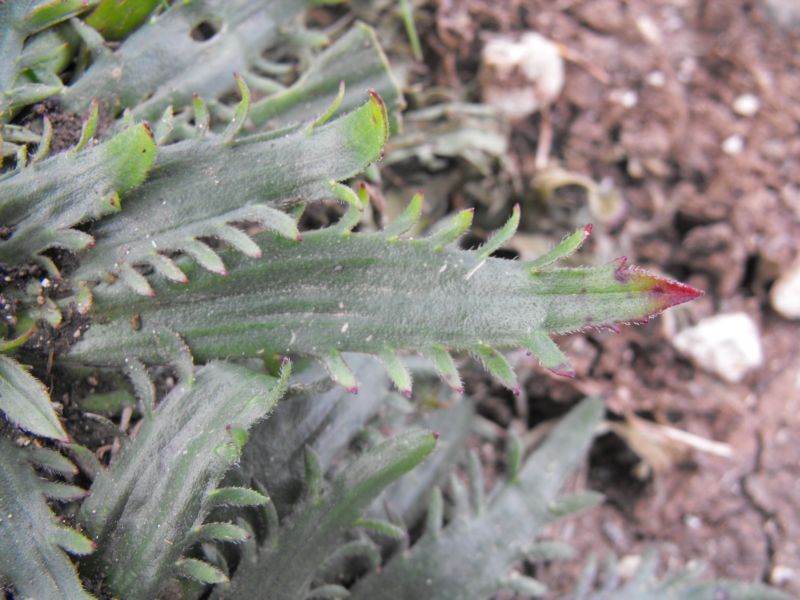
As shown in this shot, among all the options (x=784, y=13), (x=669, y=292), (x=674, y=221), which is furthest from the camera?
(x=784, y=13)

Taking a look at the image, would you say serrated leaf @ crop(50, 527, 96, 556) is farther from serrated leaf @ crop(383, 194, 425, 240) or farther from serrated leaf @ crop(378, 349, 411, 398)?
serrated leaf @ crop(383, 194, 425, 240)

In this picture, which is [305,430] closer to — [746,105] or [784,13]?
[746,105]

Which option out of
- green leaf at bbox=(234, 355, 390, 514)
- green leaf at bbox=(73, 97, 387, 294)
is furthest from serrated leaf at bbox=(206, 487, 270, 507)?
green leaf at bbox=(73, 97, 387, 294)

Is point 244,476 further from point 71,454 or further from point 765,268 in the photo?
point 765,268

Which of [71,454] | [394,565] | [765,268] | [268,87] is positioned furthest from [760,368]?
[71,454]

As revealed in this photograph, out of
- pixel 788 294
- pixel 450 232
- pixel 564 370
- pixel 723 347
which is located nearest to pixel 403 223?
pixel 450 232
